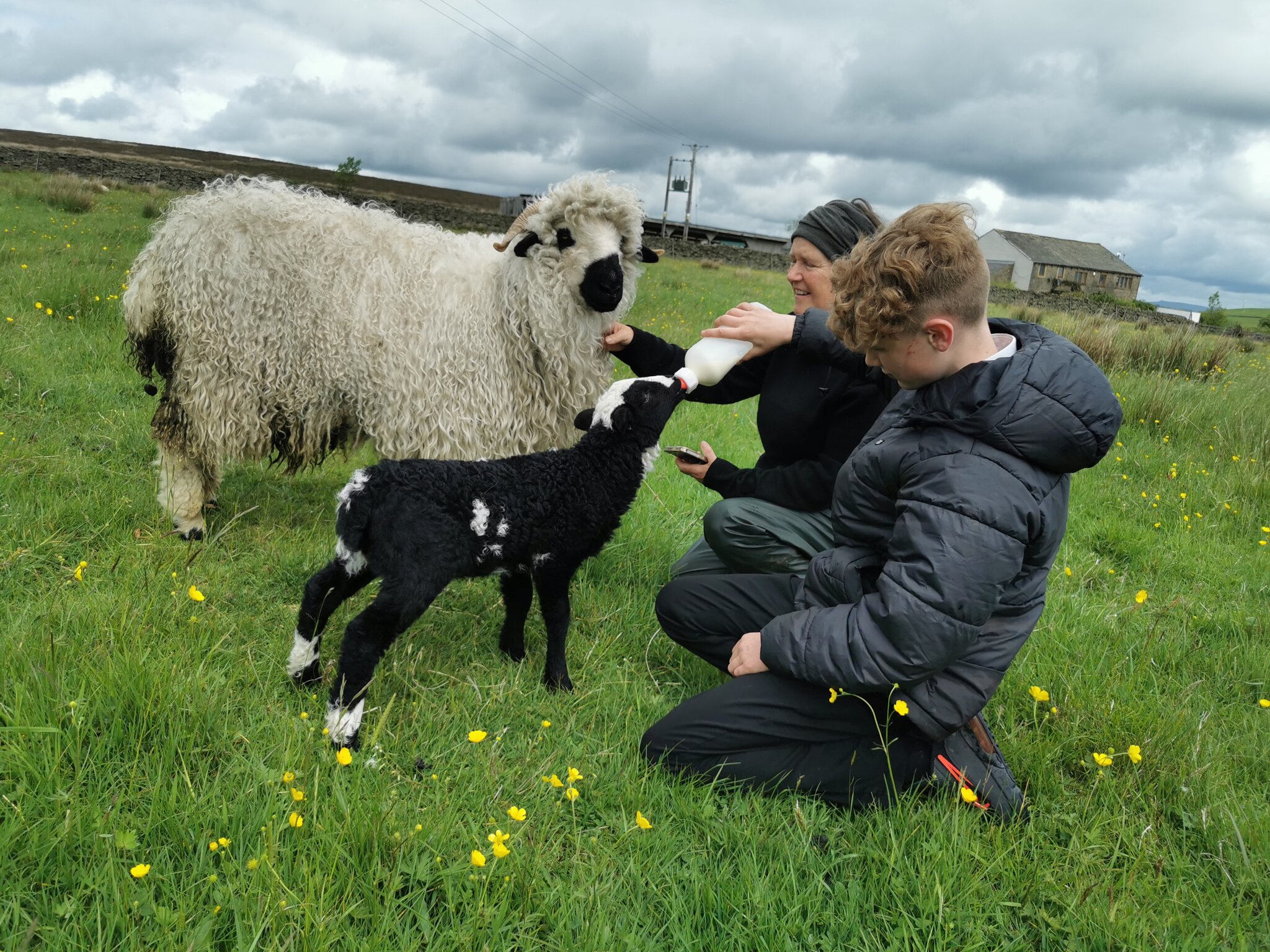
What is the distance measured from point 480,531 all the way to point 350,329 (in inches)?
80.5

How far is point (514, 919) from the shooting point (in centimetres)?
214

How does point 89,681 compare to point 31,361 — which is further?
point 31,361

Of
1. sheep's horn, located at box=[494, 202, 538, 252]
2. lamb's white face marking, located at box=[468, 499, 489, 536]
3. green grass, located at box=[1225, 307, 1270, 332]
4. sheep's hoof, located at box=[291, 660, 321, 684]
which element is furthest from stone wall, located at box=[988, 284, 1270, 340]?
sheep's hoof, located at box=[291, 660, 321, 684]

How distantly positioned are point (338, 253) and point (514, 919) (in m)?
3.70

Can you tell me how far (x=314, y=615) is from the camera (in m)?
3.02

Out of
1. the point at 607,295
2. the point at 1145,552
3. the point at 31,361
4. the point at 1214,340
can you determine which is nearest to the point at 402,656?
the point at 607,295

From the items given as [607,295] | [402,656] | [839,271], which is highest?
[839,271]

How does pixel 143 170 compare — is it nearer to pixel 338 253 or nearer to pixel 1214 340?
pixel 338 253

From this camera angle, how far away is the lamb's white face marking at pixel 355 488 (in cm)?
288

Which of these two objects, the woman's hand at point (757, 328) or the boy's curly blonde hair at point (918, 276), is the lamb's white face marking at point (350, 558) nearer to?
the woman's hand at point (757, 328)

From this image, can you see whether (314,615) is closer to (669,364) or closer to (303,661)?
(303,661)

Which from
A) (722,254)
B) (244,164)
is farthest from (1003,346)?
(244,164)

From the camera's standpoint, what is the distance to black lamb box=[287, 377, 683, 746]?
282 cm

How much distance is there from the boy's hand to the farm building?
6761cm
